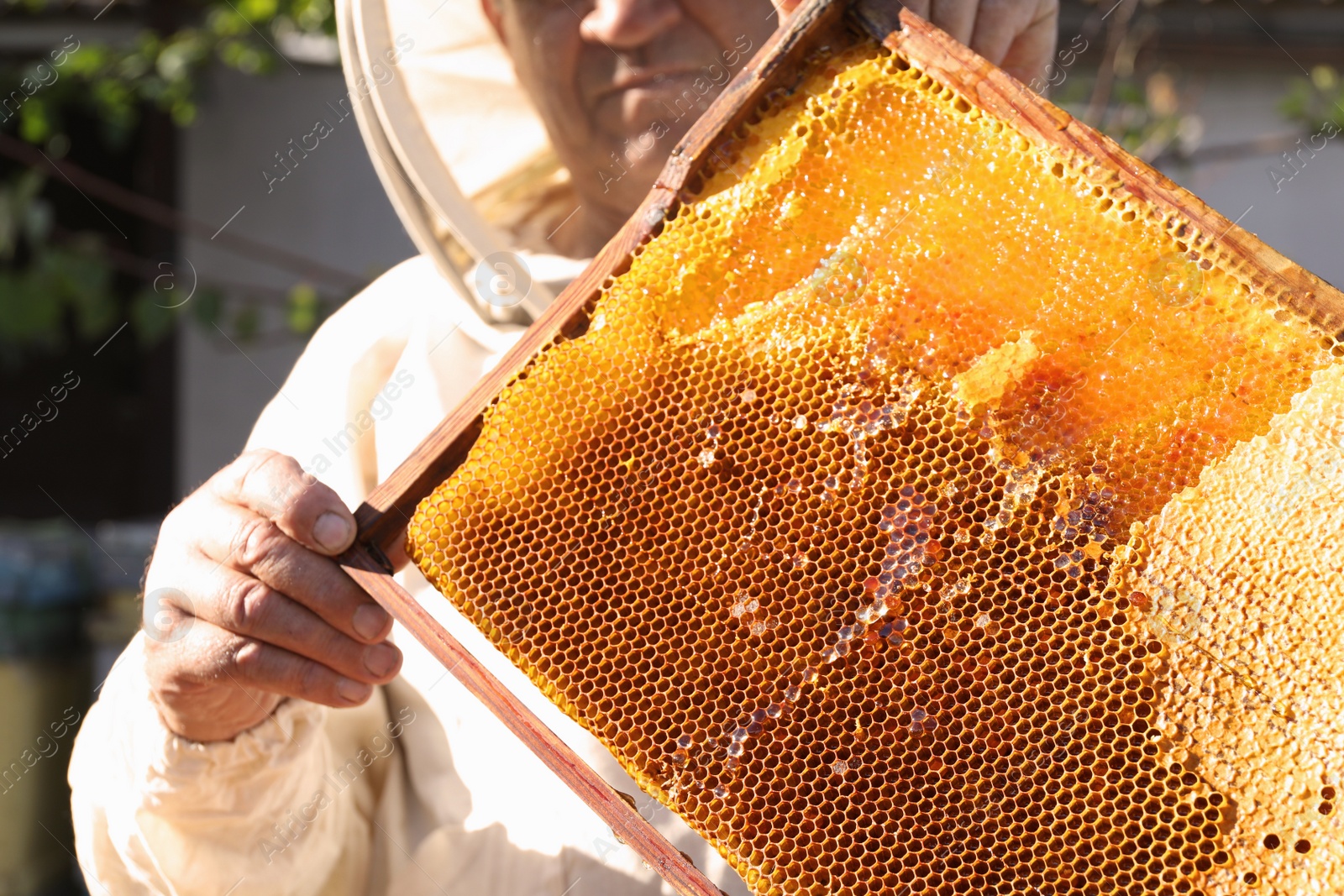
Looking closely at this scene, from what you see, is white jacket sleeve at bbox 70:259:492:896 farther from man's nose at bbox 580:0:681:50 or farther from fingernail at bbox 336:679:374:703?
man's nose at bbox 580:0:681:50

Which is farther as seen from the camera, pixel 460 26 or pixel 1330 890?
pixel 460 26

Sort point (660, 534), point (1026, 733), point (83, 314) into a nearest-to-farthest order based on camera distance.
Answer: point (1026, 733) → point (660, 534) → point (83, 314)

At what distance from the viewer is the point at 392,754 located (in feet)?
6.12

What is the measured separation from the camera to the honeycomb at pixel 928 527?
1.10 meters

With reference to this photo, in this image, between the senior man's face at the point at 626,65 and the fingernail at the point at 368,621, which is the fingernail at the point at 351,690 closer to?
Answer: the fingernail at the point at 368,621

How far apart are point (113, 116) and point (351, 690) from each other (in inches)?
195

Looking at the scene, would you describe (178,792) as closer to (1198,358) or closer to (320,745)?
(320,745)

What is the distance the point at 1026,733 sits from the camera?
114 cm

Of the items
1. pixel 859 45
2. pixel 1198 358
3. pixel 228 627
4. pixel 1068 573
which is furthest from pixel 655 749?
pixel 859 45

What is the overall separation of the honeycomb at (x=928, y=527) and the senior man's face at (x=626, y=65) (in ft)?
1.52

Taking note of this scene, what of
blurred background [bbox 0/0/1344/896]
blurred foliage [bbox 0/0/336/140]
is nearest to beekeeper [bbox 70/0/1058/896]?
blurred background [bbox 0/0/1344/896]

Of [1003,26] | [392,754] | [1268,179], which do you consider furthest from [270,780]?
[1268,179]

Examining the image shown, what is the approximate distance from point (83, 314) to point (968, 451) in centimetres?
511

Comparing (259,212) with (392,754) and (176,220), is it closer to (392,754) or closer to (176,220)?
(176,220)
